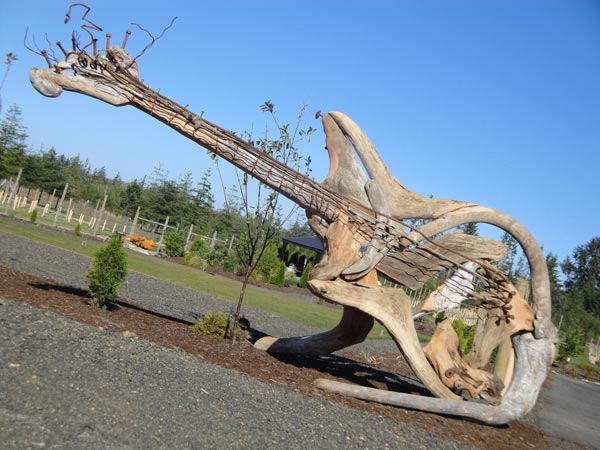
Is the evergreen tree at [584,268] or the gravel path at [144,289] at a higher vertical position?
the evergreen tree at [584,268]

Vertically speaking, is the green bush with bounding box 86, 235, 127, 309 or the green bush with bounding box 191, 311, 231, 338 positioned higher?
the green bush with bounding box 86, 235, 127, 309

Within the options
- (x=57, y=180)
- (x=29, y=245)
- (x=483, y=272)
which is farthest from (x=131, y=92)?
(x=57, y=180)

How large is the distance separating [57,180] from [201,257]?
17078mm

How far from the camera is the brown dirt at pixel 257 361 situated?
643 centimetres

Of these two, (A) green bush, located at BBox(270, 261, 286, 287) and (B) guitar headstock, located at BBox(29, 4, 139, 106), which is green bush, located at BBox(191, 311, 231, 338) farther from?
(A) green bush, located at BBox(270, 261, 286, 287)

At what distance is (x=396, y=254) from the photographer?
23.3 ft

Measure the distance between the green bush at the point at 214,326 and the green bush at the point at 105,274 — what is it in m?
1.30

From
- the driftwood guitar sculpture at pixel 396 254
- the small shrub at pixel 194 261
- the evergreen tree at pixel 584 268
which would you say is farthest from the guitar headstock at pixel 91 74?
the evergreen tree at pixel 584 268

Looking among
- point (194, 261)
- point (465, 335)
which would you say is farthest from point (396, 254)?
point (194, 261)

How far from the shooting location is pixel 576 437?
27.7 feet

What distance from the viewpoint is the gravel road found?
11.7ft

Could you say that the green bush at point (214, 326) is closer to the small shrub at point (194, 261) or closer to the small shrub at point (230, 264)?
the small shrub at point (194, 261)

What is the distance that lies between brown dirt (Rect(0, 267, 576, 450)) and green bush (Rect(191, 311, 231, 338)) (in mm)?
205

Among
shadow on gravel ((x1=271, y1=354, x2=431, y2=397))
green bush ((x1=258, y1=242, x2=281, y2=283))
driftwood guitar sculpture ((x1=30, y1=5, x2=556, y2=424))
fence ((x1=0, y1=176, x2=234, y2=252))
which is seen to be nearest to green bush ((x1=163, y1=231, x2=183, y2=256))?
fence ((x1=0, y1=176, x2=234, y2=252))
